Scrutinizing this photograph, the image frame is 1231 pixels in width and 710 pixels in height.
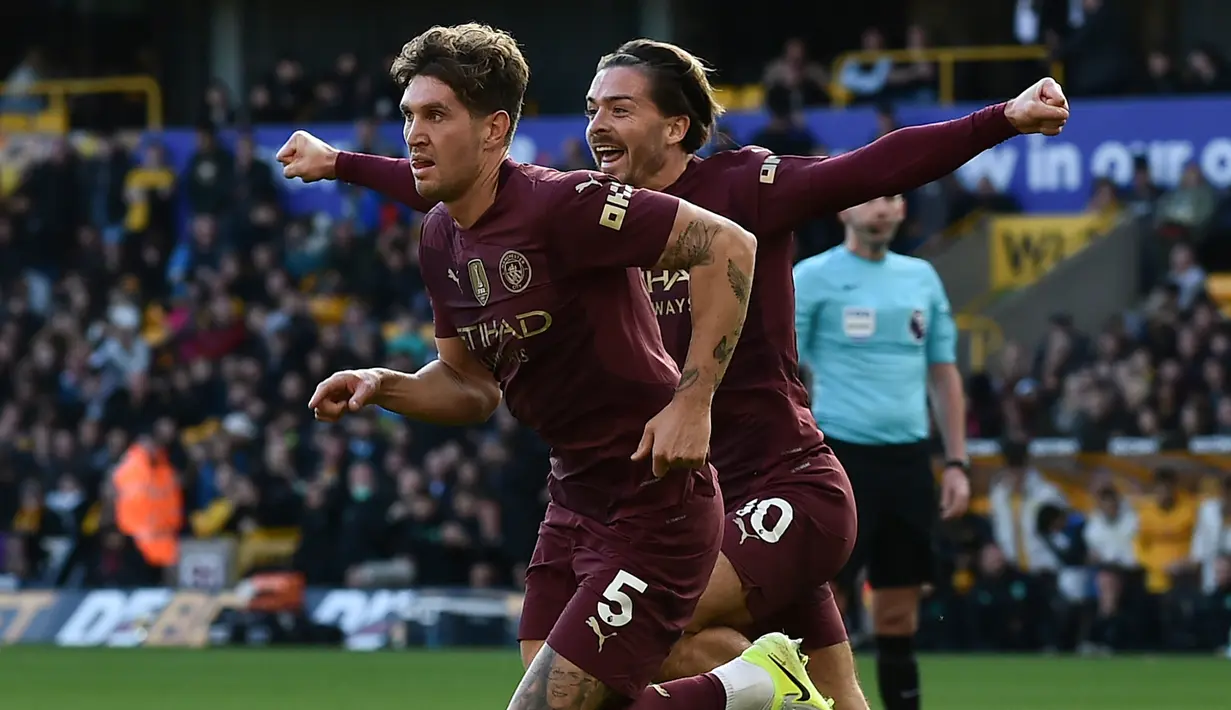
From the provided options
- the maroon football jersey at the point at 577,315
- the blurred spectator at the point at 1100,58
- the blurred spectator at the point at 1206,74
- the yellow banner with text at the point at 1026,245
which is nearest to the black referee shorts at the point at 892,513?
the maroon football jersey at the point at 577,315

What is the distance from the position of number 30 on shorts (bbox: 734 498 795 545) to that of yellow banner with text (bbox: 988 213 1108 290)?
1387cm

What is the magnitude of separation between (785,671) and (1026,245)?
14.4 meters

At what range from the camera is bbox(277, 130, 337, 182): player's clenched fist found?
7.02 m

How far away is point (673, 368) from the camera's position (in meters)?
5.79

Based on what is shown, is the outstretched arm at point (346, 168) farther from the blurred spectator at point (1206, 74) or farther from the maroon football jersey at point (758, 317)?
the blurred spectator at point (1206, 74)

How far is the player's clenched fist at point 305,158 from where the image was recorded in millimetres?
7016

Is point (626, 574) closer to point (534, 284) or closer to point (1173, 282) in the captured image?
point (534, 284)

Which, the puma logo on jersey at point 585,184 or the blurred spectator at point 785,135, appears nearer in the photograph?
the puma logo on jersey at point 585,184

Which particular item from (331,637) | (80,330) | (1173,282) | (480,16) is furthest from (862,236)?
(480,16)

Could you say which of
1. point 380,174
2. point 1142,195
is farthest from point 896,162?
point 1142,195

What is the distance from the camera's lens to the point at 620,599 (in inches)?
→ 223

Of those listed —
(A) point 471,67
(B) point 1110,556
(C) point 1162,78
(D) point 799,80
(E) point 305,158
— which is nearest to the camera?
(A) point 471,67

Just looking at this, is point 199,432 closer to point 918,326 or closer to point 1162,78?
point 1162,78

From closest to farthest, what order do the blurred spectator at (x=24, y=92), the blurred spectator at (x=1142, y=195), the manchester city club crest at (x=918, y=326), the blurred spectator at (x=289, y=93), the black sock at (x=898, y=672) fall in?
the black sock at (x=898, y=672)
the manchester city club crest at (x=918, y=326)
the blurred spectator at (x=1142, y=195)
the blurred spectator at (x=289, y=93)
the blurred spectator at (x=24, y=92)
